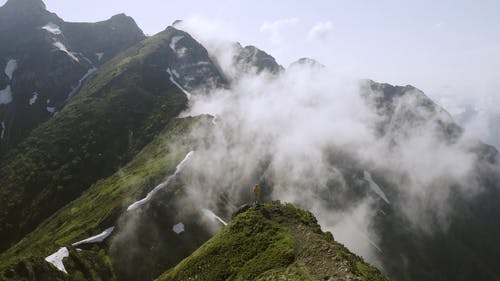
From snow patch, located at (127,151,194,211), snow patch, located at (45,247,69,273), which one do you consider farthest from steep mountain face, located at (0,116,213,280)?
snow patch, located at (45,247,69,273)

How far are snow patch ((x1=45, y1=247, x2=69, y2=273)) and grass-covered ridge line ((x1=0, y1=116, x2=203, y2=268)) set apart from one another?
13.2 ft

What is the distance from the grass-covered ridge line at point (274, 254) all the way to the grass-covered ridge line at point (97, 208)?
50.5 metres

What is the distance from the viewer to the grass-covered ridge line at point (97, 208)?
119312 mm

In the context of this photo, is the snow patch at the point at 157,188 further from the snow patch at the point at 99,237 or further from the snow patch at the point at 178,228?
the snow patch at the point at 178,228

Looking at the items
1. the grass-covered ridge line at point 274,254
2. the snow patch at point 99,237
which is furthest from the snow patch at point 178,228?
the grass-covered ridge line at point 274,254

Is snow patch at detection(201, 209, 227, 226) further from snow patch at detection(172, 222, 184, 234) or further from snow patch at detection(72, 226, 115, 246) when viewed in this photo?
snow patch at detection(72, 226, 115, 246)

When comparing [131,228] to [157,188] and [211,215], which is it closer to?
[157,188]

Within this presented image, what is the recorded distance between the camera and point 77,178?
19500cm

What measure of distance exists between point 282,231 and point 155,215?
59536 mm

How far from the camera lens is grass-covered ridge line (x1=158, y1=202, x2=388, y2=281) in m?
51.2

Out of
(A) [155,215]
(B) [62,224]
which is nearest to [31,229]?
(B) [62,224]

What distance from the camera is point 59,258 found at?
89812 mm

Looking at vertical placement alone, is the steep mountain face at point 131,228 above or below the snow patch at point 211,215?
below

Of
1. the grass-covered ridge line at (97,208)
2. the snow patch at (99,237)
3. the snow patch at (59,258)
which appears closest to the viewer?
the snow patch at (59,258)
